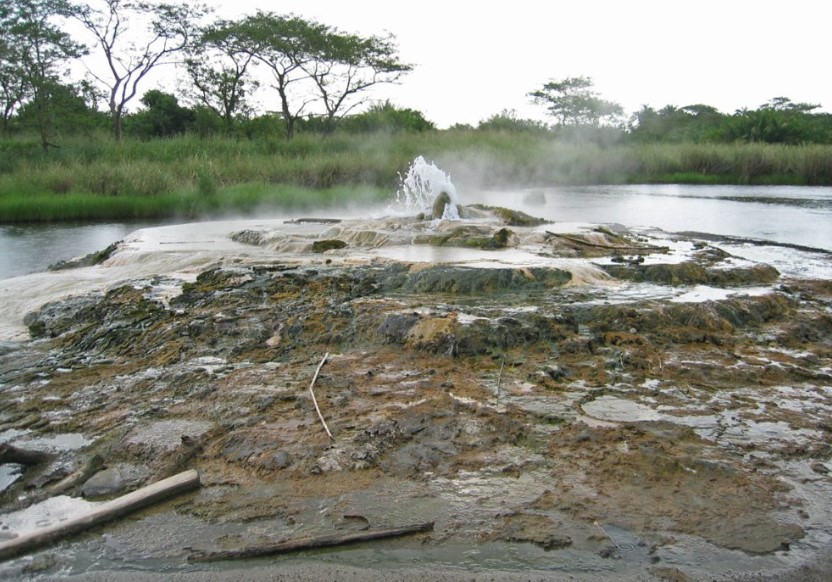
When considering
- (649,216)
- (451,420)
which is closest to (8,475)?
(451,420)

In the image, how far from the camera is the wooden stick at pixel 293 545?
7.89 feet

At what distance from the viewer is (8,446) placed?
3016mm

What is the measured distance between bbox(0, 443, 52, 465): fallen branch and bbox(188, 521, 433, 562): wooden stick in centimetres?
113

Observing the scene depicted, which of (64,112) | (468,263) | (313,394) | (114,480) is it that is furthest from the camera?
(64,112)

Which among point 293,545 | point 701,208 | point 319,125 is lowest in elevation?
point 293,545

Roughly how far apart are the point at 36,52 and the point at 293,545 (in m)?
23.6

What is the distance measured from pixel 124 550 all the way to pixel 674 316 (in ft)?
12.8

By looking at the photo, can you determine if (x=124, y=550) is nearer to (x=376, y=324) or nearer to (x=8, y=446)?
(x=8, y=446)

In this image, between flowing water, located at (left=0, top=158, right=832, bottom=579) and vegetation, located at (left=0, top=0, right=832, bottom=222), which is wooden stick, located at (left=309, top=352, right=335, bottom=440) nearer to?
flowing water, located at (left=0, top=158, right=832, bottom=579)

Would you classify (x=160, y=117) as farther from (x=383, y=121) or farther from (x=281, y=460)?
(x=281, y=460)

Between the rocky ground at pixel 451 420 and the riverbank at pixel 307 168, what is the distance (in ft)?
32.6

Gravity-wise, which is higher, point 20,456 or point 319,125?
point 319,125

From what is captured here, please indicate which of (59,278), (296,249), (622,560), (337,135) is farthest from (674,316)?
(337,135)

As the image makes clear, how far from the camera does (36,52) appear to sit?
21.6m
